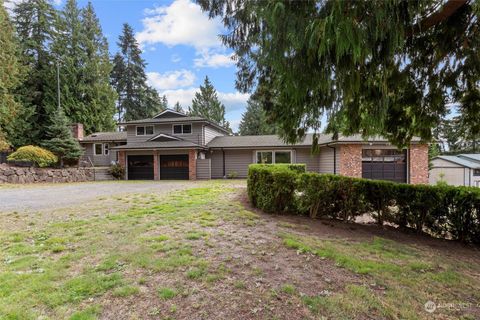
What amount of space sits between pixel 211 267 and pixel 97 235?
266 centimetres

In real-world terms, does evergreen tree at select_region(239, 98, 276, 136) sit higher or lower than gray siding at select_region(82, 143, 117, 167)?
higher

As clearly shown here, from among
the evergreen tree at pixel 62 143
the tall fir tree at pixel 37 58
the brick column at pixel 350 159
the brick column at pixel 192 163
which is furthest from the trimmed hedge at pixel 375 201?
the tall fir tree at pixel 37 58

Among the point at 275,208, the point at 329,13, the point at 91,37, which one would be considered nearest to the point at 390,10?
the point at 329,13

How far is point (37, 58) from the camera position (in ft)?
90.6

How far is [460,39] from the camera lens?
3727 millimetres

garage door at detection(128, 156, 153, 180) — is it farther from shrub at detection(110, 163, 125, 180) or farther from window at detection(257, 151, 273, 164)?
window at detection(257, 151, 273, 164)

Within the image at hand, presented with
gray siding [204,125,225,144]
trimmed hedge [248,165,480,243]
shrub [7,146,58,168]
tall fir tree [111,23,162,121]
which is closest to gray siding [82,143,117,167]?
shrub [7,146,58,168]

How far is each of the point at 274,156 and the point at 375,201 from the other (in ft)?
44.8

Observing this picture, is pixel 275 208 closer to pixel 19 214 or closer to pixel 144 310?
pixel 144 310

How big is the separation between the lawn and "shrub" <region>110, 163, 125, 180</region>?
46.3 feet

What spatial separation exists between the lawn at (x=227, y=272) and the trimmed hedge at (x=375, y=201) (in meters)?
0.41

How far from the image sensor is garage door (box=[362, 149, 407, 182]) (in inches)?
639

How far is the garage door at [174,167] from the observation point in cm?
1959

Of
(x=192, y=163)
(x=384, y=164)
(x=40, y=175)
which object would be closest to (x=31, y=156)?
(x=40, y=175)
